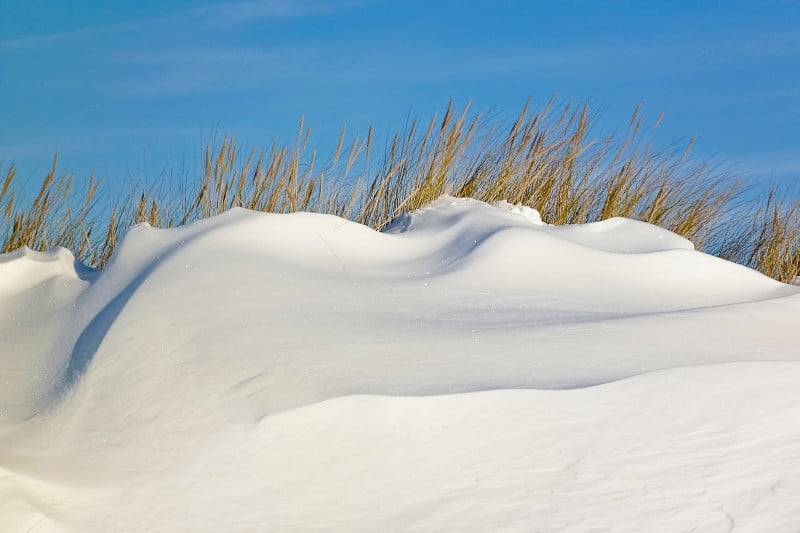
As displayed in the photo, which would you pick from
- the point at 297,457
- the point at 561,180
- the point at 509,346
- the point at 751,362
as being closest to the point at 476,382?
the point at 509,346

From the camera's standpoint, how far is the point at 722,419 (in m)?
1.48

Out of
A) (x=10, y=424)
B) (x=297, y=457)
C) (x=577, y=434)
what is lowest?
(x=10, y=424)

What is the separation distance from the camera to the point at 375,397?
144 centimetres

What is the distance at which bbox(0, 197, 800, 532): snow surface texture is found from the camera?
4.25 feet

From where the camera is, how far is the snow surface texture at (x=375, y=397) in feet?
4.25

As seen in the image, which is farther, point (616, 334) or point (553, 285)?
point (553, 285)

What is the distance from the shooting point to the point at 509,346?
1646mm

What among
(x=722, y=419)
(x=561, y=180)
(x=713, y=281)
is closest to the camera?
(x=722, y=419)

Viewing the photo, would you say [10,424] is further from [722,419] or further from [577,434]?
[722,419]

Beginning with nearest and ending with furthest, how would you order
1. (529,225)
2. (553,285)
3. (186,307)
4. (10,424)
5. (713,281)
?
(10,424), (186,307), (553,285), (713,281), (529,225)

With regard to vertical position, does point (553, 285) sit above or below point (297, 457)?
above

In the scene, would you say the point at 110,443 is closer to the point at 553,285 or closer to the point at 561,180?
the point at 553,285

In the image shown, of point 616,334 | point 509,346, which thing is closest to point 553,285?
point 616,334

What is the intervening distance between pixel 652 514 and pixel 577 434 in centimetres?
20
